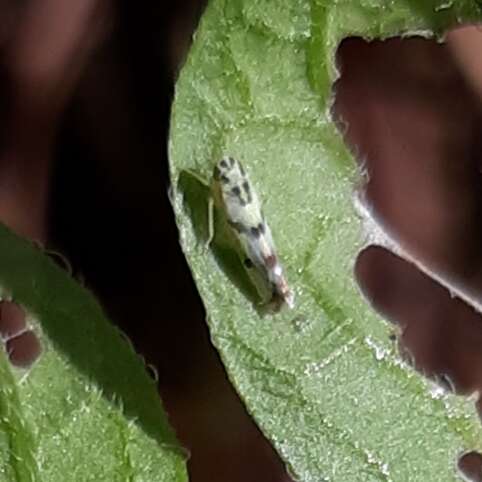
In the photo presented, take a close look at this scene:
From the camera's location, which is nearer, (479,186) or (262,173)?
(262,173)

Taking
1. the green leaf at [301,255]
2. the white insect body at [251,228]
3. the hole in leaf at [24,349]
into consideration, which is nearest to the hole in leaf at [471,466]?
the green leaf at [301,255]

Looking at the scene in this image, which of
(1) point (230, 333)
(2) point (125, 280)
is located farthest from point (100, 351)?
(2) point (125, 280)

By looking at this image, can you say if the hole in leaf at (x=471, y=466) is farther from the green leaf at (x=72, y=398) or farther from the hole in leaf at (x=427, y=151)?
the hole in leaf at (x=427, y=151)

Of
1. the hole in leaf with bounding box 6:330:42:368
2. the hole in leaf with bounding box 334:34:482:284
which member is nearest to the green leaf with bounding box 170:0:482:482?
the hole in leaf with bounding box 6:330:42:368

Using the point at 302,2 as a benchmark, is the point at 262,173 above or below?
below

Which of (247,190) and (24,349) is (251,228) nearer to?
(247,190)

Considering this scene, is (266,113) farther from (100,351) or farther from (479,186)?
(479,186)

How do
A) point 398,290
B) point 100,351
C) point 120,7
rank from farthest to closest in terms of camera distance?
1. point 120,7
2. point 398,290
3. point 100,351
